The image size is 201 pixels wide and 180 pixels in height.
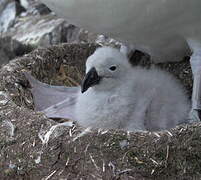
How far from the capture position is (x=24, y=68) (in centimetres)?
350

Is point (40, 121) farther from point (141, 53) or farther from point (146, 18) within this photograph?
Result: point (141, 53)

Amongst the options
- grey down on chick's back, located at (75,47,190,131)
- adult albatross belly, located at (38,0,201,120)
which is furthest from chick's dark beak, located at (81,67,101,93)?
adult albatross belly, located at (38,0,201,120)

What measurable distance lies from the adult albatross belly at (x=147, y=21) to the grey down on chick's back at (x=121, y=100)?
127 millimetres

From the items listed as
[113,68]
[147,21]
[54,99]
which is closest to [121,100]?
[113,68]

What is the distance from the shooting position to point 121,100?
2998mm

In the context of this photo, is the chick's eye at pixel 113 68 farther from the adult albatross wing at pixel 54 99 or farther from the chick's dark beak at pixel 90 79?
the adult albatross wing at pixel 54 99

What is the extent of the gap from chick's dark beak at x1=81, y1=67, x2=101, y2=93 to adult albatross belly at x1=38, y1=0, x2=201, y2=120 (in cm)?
25

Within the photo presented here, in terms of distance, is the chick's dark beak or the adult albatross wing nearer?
the chick's dark beak

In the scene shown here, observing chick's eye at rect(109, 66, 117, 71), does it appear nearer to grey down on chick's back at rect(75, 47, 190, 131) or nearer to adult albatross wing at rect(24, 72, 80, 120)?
grey down on chick's back at rect(75, 47, 190, 131)

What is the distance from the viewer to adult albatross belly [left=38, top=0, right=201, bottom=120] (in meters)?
2.87

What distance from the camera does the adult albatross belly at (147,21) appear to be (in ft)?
9.43

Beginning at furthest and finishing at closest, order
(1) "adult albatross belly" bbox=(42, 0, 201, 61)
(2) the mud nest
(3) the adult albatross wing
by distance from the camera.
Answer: (3) the adult albatross wing → (1) "adult albatross belly" bbox=(42, 0, 201, 61) → (2) the mud nest

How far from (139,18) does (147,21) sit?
45mm

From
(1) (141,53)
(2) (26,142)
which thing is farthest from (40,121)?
(1) (141,53)
